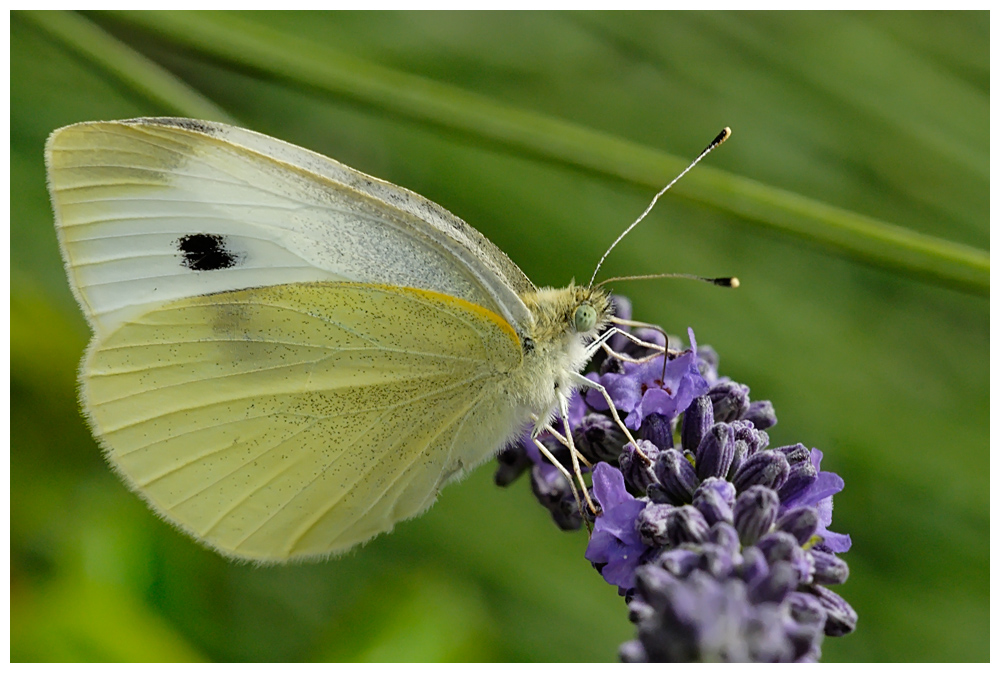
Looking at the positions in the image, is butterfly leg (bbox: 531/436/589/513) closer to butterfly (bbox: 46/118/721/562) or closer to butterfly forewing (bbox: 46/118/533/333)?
butterfly (bbox: 46/118/721/562)

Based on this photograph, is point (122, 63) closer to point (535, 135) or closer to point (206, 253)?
point (206, 253)

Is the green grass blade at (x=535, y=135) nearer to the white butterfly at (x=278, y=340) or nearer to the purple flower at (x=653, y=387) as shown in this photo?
the white butterfly at (x=278, y=340)

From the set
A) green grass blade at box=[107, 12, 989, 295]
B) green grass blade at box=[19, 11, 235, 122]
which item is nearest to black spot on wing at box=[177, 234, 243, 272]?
green grass blade at box=[19, 11, 235, 122]

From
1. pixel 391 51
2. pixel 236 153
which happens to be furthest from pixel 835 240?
pixel 391 51

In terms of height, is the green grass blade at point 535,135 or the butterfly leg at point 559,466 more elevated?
the green grass blade at point 535,135

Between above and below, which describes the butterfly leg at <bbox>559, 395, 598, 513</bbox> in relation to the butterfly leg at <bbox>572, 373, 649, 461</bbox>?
below

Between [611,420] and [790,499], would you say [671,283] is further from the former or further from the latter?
[790,499]

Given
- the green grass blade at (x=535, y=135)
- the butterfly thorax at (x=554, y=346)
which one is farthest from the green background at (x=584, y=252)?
the butterfly thorax at (x=554, y=346)
